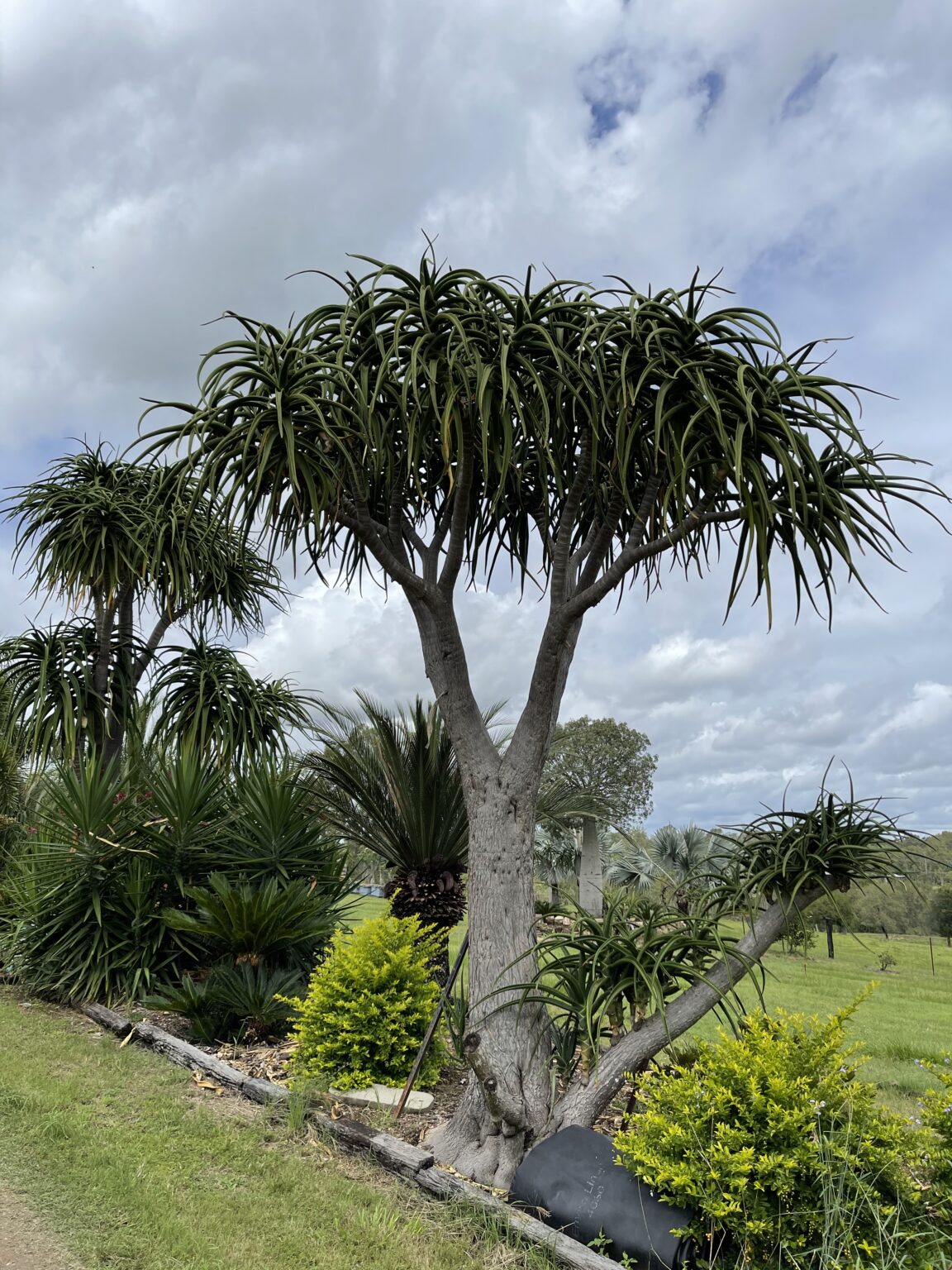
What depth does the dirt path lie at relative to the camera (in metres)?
3.76

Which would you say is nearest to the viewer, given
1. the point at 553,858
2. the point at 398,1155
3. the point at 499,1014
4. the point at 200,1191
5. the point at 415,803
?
the point at 200,1191

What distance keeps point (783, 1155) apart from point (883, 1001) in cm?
1839

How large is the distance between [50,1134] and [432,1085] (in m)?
2.44

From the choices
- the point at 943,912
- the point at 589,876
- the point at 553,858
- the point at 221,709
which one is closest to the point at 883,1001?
the point at 589,876

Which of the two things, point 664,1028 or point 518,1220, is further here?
point 664,1028

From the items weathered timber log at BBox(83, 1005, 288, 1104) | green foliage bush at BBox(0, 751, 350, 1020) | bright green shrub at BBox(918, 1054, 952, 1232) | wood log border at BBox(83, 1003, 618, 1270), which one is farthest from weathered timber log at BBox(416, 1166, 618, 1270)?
green foliage bush at BBox(0, 751, 350, 1020)

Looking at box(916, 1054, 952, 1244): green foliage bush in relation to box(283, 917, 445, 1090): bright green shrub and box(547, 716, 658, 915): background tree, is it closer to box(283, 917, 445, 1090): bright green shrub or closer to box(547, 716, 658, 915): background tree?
box(283, 917, 445, 1090): bright green shrub

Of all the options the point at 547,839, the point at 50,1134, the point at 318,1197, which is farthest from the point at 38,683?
the point at 547,839

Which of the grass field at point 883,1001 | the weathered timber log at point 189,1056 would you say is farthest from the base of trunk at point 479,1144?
the grass field at point 883,1001

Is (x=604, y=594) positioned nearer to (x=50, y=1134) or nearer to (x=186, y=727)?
(x=50, y=1134)

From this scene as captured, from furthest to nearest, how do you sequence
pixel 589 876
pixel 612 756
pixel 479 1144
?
1. pixel 612 756
2. pixel 589 876
3. pixel 479 1144

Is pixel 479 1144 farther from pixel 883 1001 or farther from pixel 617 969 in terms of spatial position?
pixel 883 1001

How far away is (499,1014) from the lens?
513cm

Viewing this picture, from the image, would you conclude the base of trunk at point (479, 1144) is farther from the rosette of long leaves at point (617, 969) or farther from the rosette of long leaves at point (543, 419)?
the rosette of long leaves at point (543, 419)
